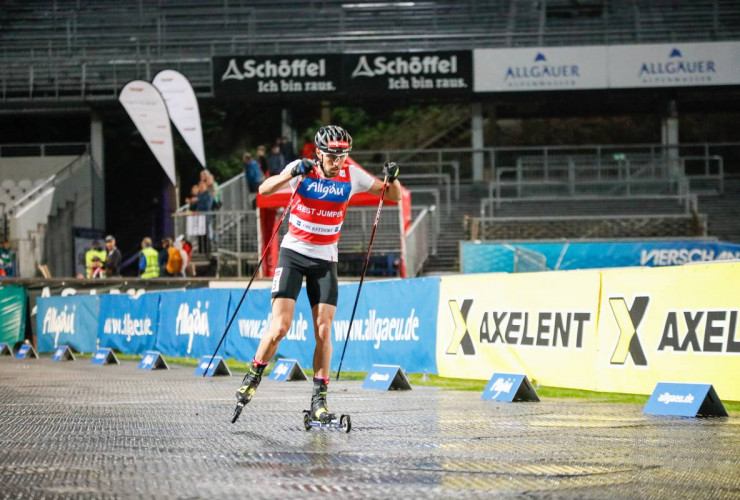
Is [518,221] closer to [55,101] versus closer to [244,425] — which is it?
[55,101]

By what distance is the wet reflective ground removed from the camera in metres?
4.84

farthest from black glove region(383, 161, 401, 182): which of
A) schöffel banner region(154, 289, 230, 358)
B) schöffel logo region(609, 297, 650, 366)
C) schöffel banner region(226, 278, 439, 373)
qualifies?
schöffel banner region(154, 289, 230, 358)

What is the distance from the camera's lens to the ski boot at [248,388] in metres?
7.70

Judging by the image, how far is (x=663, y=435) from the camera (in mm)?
7129

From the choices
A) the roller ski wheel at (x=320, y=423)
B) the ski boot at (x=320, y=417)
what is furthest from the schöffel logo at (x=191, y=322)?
the roller ski wheel at (x=320, y=423)

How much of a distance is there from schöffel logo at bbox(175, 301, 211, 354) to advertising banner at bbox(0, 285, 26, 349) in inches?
254

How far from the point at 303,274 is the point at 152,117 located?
1904cm

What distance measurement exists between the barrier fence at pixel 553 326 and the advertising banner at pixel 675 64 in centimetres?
2092

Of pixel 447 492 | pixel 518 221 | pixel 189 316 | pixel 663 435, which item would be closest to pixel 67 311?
pixel 189 316

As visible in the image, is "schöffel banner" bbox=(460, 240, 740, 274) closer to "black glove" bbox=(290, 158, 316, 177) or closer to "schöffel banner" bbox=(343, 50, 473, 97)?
"schöffel banner" bbox=(343, 50, 473, 97)

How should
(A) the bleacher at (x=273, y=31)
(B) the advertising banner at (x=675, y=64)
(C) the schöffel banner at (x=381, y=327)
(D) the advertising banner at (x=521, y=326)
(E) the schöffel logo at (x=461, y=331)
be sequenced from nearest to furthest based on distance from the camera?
1. (D) the advertising banner at (x=521, y=326)
2. (E) the schöffel logo at (x=461, y=331)
3. (C) the schöffel banner at (x=381, y=327)
4. (B) the advertising banner at (x=675, y=64)
5. (A) the bleacher at (x=273, y=31)

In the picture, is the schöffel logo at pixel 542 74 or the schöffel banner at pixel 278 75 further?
the schöffel banner at pixel 278 75

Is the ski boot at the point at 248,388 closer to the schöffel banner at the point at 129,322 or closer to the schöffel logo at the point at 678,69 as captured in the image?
the schöffel banner at the point at 129,322

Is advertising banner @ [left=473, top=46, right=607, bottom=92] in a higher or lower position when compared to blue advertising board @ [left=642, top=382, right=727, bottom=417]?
higher
